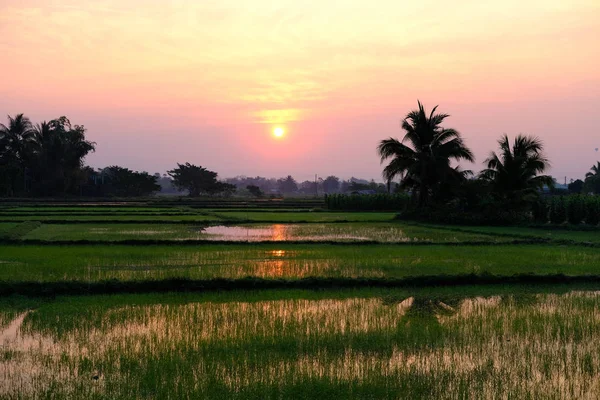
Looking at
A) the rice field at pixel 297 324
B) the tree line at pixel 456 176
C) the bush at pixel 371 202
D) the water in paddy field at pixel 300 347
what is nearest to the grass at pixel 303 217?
the tree line at pixel 456 176

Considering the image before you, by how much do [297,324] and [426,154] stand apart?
19281 millimetres

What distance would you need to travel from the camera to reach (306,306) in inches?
298

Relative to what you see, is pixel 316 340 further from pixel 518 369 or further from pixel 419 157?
pixel 419 157

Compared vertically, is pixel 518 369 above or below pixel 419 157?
below

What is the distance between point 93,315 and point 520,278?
22.7 feet

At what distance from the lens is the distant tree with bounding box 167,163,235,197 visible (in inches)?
→ 2670

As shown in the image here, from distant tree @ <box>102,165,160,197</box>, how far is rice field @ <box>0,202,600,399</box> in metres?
46.2

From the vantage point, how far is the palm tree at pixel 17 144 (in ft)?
163

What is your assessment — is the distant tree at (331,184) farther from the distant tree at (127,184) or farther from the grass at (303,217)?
the grass at (303,217)

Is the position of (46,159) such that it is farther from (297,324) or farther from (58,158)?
(297,324)

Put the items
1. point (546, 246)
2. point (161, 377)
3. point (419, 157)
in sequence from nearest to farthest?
point (161, 377) < point (546, 246) < point (419, 157)

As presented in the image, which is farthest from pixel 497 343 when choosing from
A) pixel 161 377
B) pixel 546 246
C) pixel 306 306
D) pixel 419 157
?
pixel 419 157

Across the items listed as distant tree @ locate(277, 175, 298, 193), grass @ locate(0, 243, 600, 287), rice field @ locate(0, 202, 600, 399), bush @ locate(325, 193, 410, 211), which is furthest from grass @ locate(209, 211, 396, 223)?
distant tree @ locate(277, 175, 298, 193)

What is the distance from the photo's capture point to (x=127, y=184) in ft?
191
